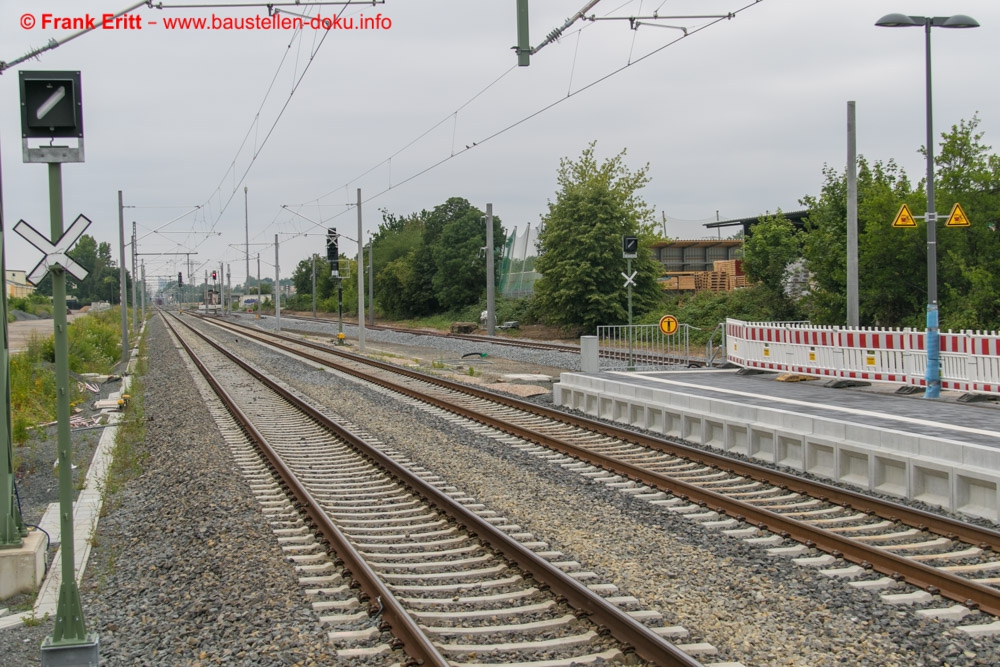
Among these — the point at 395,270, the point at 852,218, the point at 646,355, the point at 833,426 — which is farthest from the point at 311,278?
the point at 833,426

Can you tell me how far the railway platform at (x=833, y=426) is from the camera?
963 cm

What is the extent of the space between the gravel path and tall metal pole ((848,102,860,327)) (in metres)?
10.8

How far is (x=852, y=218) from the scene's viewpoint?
1978 centimetres

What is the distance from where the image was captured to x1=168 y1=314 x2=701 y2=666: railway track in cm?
583

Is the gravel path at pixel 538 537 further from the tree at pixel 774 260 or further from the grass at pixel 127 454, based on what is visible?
the tree at pixel 774 260

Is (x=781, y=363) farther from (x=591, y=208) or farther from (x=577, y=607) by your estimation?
(x=591, y=208)

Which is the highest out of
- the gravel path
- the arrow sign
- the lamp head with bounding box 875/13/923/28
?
the lamp head with bounding box 875/13/923/28

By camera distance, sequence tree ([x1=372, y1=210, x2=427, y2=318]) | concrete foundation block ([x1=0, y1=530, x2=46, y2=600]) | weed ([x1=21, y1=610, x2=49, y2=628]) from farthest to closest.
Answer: tree ([x1=372, y1=210, x2=427, y2=318]), concrete foundation block ([x1=0, y1=530, x2=46, y2=600]), weed ([x1=21, y1=610, x2=49, y2=628])

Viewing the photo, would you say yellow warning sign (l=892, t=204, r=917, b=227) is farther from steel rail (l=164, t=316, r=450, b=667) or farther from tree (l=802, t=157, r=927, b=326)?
steel rail (l=164, t=316, r=450, b=667)

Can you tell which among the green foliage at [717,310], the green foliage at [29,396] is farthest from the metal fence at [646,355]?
the green foliage at [29,396]

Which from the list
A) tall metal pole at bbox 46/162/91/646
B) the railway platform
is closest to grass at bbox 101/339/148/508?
tall metal pole at bbox 46/162/91/646

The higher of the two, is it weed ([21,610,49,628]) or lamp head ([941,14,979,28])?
lamp head ([941,14,979,28])

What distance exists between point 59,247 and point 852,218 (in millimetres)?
17288

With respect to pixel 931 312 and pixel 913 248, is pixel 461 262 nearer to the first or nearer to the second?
pixel 913 248
